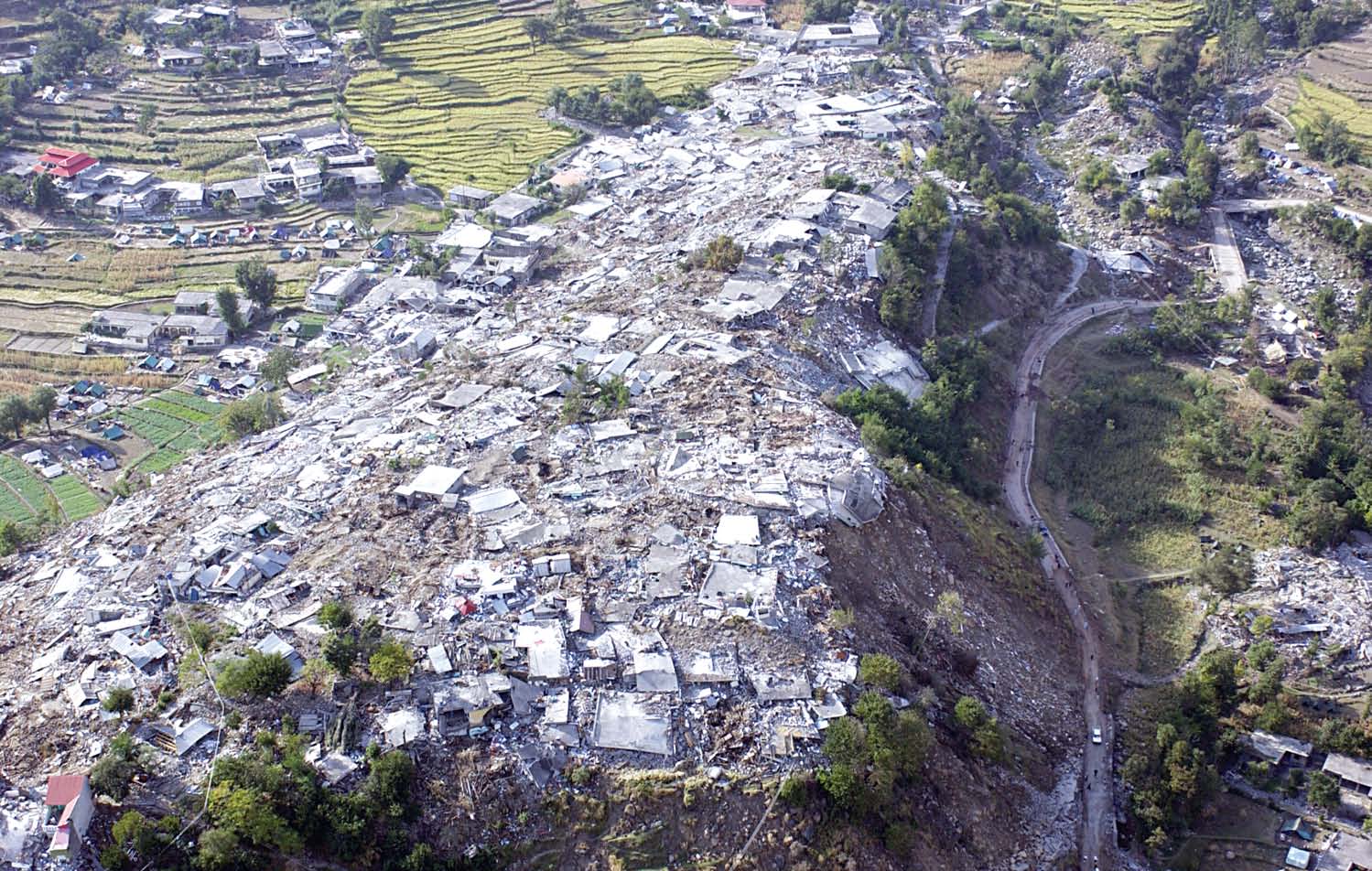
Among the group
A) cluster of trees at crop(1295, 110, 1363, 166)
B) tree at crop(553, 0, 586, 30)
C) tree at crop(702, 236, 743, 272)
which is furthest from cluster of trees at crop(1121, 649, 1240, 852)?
tree at crop(553, 0, 586, 30)

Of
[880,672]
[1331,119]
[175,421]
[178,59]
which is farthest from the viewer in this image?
[178,59]

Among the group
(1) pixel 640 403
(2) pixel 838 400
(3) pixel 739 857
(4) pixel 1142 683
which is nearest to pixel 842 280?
(2) pixel 838 400

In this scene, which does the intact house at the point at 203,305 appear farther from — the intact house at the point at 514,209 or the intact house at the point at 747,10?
the intact house at the point at 747,10

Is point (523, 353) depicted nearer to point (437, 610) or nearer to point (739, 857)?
point (437, 610)

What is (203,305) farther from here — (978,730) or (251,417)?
(978,730)

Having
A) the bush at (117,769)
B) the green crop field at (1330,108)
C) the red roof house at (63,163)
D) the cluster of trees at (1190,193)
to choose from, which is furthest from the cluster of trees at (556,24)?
the bush at (117,769)

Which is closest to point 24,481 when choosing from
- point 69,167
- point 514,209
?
point 514,209
